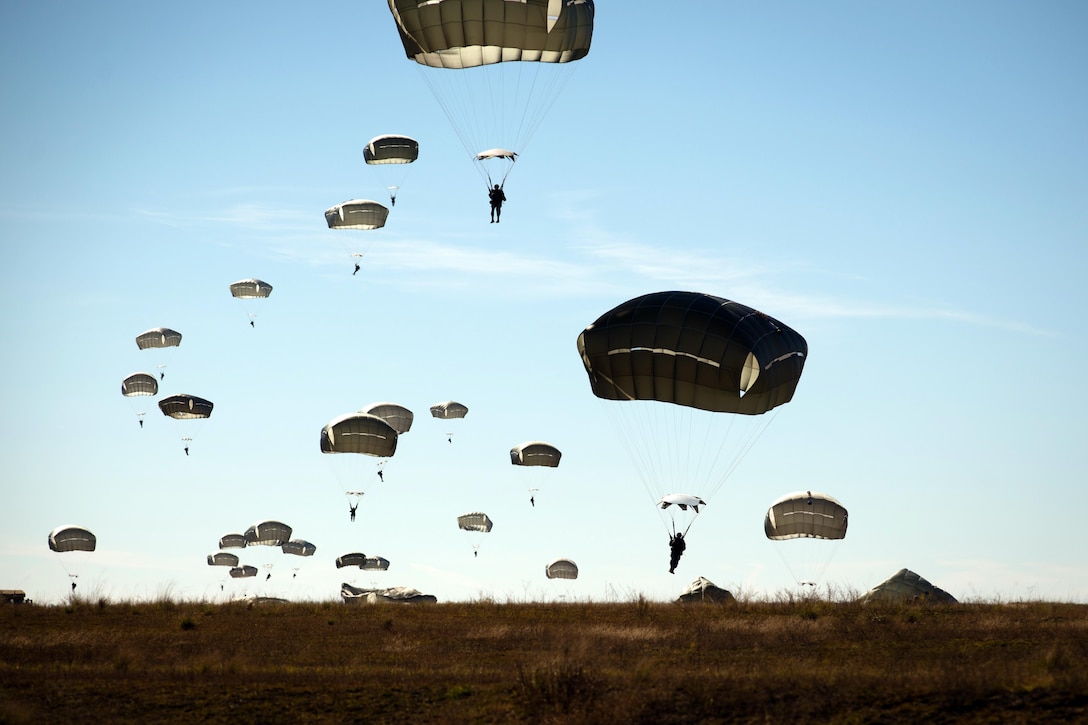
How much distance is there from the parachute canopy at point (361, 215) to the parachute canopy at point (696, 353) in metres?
36.1

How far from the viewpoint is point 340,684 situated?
68.4 feet

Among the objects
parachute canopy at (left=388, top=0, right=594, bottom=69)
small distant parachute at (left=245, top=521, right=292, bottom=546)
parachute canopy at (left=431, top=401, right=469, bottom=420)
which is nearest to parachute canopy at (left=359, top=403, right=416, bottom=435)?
parachute canopy at (left=431, top=401, right=469, bottom=420)

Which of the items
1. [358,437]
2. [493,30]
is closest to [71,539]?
[358,437]

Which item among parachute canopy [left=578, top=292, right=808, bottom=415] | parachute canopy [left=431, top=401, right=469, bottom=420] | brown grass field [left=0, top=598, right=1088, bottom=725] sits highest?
parachute canopy [left=431, top=401, right=469, bottom=420]

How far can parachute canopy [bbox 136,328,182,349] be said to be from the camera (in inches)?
2854

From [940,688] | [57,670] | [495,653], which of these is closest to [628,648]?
[495,653]

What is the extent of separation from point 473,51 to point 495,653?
20.3 metres

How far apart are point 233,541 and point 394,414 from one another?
1866 centimetres

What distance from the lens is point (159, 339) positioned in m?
72.5

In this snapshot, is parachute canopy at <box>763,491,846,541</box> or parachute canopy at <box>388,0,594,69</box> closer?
parachute canopy at <box>388,0,594,69</box>

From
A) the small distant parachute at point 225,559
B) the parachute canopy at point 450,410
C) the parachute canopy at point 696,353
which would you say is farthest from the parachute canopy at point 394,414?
the parachute canopy at point 696,353

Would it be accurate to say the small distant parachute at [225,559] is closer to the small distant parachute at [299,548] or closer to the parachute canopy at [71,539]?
the small distant parachute at [299,548]

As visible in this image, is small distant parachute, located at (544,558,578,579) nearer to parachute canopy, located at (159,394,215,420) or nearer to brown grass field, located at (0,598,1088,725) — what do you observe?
parachute canopy, located at (159,394,215,420)

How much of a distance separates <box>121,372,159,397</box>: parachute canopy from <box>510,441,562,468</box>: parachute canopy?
24.7 m
